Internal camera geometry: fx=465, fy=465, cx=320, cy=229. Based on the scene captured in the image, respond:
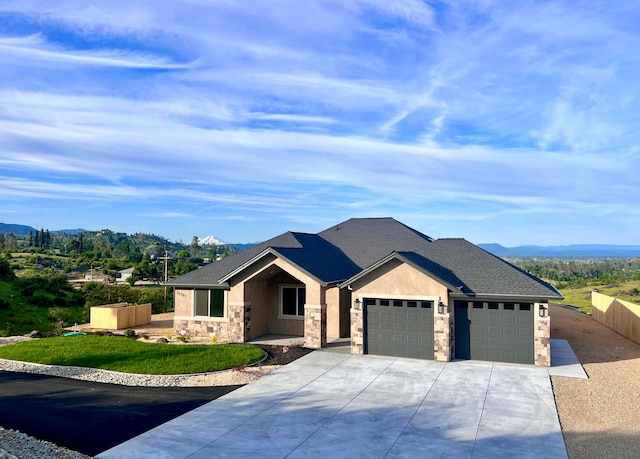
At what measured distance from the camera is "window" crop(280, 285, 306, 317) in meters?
24.0

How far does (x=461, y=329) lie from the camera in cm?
1886

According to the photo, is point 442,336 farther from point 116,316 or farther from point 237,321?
point 116,316

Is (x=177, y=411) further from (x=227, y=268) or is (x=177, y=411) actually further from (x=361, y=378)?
(x=227, y=268)

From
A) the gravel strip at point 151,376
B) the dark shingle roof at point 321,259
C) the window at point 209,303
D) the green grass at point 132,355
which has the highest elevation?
the dark shingle roof at point 321,259

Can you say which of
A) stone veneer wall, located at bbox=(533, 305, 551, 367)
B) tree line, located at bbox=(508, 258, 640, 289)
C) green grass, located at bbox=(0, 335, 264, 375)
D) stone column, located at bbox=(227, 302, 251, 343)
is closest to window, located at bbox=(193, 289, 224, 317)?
stone column, located at bbox=(227, 302, 251, 343)

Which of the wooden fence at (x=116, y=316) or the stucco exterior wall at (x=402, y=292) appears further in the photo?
the wooden fence at (x=116, y=316)

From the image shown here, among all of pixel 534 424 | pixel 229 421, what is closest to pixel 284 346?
pixel 229 421

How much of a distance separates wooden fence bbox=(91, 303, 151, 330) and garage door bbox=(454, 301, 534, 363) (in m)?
18.2

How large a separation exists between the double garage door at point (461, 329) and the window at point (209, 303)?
7.65 meters

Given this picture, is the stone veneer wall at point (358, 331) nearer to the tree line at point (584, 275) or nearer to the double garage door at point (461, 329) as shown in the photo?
the double garage door at point (461, 329)

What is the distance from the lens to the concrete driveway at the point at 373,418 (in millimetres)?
10219

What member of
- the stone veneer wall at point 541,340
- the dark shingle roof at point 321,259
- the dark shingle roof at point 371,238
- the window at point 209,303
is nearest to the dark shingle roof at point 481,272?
the stone veneer wall at point 541,340

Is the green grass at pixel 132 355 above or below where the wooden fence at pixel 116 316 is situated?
below

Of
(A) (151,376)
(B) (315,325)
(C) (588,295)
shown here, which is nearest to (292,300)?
(B) (315,325)
